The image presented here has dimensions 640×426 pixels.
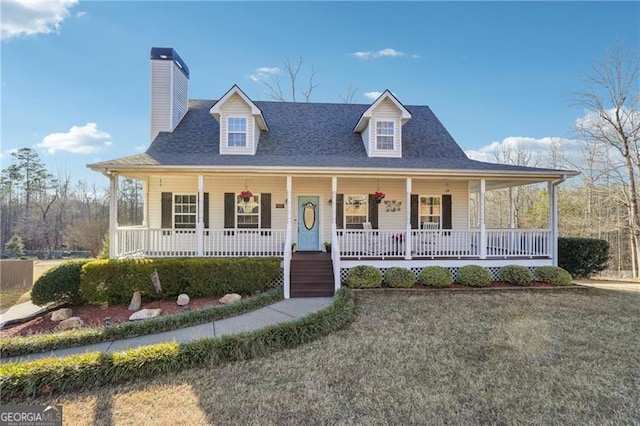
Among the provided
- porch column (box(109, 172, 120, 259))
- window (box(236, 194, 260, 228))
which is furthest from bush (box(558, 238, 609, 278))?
porch column (box(109, 172, 120, 259))

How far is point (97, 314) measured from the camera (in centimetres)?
799

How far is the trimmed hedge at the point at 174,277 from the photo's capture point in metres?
8.58

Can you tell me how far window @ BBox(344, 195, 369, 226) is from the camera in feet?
39.7

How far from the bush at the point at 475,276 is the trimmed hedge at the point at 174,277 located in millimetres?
5842

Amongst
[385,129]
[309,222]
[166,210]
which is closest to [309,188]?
[309,222]

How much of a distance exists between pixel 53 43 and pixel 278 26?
10.5 m

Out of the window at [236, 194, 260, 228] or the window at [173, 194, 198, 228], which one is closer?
the window at [173, 194, 198, 228]

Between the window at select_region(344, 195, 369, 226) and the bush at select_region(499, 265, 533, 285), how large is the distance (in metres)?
5.08

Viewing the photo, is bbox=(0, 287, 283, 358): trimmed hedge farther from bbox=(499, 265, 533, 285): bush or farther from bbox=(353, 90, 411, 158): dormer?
bbox=(499, 265, 533, 285): bush

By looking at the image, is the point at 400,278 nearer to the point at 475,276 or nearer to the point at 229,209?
the point at 475,276

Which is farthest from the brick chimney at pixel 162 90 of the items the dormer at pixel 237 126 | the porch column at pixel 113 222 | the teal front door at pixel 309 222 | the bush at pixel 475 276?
the bush at pixel 475 276

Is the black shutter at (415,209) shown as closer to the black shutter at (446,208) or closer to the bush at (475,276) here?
the black shutter at (446,208)

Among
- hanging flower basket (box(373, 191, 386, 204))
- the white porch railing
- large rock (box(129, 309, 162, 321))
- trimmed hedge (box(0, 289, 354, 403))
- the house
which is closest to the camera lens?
trimmed hedge (box(0, 289, 354, 403))

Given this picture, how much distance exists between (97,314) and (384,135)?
11063 mm
